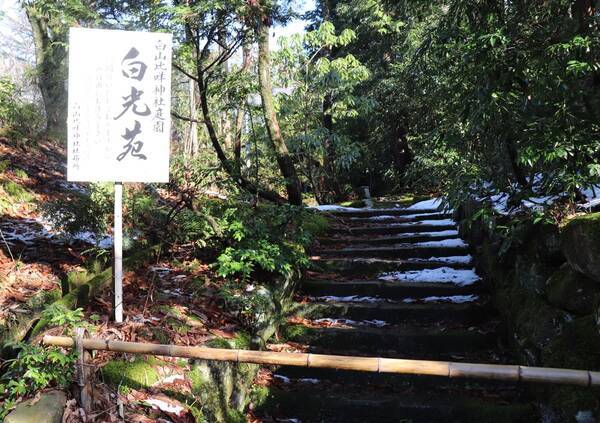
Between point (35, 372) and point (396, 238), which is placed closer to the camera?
point (35, 372)

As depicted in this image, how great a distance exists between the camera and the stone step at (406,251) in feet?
23.0

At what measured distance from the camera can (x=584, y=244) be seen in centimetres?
327

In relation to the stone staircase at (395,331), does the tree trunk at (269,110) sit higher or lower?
higher

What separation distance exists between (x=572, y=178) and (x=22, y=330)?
427cm

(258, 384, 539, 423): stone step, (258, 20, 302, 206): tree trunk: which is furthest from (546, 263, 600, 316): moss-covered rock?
(258, 20, 302, 206): tree trunk

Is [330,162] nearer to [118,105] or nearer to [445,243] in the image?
[445,243]

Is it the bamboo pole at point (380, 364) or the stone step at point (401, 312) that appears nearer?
the bamboo pole at point (380, 364)

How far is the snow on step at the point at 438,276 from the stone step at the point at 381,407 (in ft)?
6.88

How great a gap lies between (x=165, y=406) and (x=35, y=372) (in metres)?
0.86

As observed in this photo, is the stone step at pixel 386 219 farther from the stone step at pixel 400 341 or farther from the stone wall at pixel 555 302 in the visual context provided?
the stone step at pixel 400 341

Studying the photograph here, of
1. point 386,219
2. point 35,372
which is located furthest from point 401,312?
point 386,219

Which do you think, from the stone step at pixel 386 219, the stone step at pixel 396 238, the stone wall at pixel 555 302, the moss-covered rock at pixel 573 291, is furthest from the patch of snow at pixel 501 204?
the stone step at pixel 386 219

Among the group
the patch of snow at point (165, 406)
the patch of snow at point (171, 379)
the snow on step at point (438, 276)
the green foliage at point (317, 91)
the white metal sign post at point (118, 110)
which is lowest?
the patch of snow at point (165, 406)

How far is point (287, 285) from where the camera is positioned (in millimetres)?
5746
